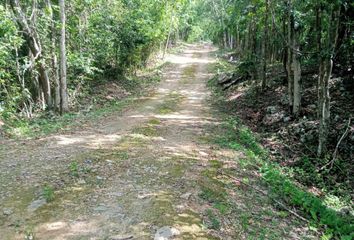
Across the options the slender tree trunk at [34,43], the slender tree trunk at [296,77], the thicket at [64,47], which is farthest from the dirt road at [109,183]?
the slender tree trunk at [34,43]

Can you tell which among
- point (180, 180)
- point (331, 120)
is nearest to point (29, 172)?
point (180, 180)

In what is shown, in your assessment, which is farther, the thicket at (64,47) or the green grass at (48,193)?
the thicket at (64,47)

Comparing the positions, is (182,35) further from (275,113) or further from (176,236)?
(176,236)

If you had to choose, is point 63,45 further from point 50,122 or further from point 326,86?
point 326,86

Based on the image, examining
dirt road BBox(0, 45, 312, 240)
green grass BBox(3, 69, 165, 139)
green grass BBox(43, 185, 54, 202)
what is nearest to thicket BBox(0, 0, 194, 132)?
green grass BBox(3, 69, 165, 139)

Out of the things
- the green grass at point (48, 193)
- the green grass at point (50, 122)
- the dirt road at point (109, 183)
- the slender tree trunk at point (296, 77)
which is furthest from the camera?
the slender tree trunk at point (296, 77)

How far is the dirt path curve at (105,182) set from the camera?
4863mm

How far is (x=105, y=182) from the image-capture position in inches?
252

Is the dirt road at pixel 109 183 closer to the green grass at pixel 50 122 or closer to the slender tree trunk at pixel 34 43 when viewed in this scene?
the green grass at pixel 50 122

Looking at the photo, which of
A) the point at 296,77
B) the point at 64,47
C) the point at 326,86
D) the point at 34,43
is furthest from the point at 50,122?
the point at 326,86

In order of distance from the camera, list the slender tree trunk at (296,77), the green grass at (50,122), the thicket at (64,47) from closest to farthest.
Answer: the green grass at (50,122) < the slender tree trunk at (296,77) < the thicket at (64,47)

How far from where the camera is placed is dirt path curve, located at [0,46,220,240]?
16.0 ft

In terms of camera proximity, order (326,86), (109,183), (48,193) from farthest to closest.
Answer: (326,86)
(109,183)
(48,193)

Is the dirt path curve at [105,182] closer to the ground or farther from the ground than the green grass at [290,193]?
farther from the ground
